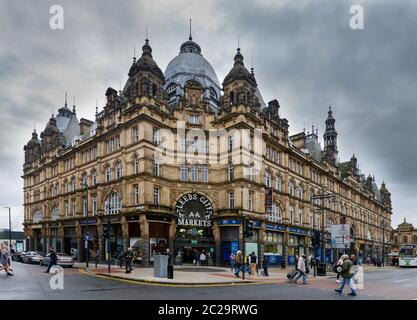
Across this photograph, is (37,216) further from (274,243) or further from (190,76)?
(274,243)

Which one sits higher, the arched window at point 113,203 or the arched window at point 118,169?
the arched window at point 118,169

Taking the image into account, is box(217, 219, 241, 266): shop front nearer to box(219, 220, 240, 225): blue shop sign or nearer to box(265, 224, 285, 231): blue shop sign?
box(219, 220, 240, 225): blue shop sign

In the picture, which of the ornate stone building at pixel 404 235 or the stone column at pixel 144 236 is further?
the ornate stone building at pixel 404 235

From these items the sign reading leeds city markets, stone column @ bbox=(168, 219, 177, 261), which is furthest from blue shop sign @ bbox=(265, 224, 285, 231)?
stone column @ bbox=(168, 219, 177, 261)

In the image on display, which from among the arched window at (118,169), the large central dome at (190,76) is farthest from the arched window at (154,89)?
the arched window at (118,169)

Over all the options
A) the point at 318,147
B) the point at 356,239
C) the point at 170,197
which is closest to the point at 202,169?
the point at 170,197

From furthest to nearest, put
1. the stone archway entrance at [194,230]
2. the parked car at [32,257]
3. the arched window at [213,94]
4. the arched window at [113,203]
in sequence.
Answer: the arched window at [213,94], the arched window at [113,203], the stone archway entrance at [194,230], the parked car at [32,257]

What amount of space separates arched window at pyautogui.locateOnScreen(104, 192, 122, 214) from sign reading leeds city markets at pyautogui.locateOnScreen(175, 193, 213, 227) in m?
6.53

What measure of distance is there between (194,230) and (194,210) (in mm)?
2142

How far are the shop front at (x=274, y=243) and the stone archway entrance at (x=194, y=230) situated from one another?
7166 millimetres

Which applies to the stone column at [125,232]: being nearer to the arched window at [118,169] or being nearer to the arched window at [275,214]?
the arched window at [118,169]

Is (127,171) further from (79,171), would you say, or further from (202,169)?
(79,171)

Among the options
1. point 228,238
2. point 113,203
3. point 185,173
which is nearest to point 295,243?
point 228,238

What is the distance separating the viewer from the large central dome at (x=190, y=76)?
1742 inches
